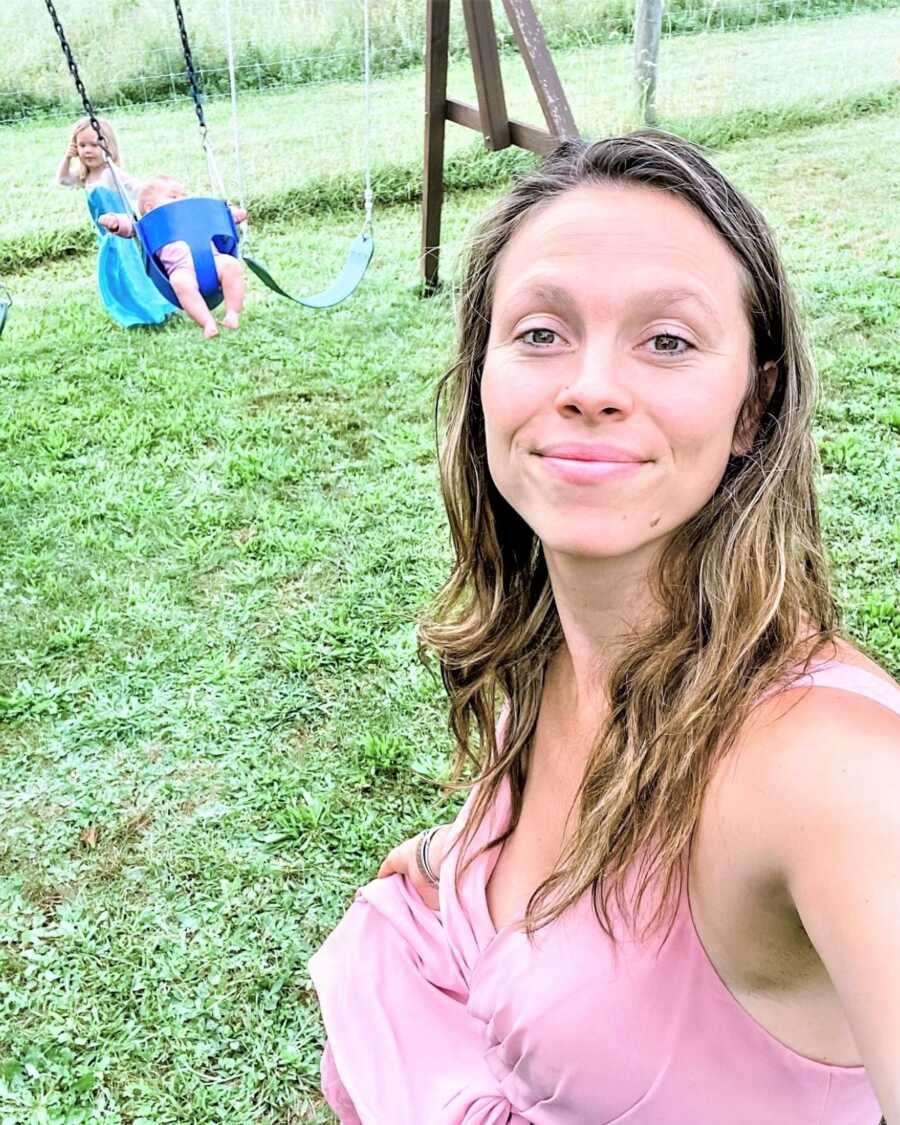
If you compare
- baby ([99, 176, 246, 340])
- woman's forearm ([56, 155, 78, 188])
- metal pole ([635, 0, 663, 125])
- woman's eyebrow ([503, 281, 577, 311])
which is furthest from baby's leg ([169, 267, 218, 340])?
metal pole ([635, 0, 663, 125])

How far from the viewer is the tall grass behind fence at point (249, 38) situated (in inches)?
358

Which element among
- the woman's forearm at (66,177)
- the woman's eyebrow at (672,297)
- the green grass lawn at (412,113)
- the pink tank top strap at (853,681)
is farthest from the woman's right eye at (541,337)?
the green grass lawn at (412,113)

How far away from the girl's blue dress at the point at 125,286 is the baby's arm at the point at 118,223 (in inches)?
44.5

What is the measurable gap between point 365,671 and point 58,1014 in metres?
1.29

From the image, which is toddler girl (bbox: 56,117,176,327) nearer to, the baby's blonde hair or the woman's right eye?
the baby's blonde hair

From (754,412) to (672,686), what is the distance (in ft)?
1.17

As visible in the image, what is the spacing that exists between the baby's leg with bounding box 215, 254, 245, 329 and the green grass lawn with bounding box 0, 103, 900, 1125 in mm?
358

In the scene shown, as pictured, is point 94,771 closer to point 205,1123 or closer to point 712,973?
point 205,1123

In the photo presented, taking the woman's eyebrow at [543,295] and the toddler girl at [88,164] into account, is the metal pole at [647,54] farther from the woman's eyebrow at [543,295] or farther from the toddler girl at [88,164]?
the woman's eyebrow at [543,295]

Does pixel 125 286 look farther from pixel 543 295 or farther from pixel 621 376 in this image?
pixel 621 376

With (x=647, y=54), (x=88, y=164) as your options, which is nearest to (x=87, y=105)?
(x=88, y=164)

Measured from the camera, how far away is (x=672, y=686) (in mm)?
1217

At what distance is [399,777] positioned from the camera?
2748mm

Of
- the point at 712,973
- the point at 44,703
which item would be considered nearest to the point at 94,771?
the point at 44,703
